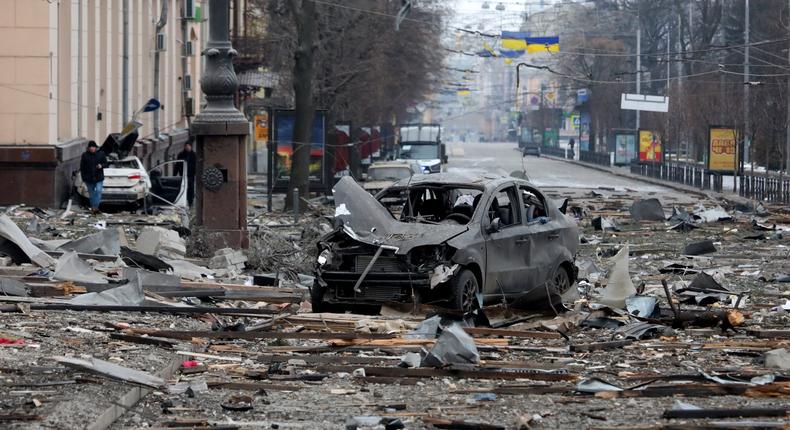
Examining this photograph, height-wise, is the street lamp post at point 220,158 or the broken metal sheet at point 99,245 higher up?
the street lamp post at point 220,158

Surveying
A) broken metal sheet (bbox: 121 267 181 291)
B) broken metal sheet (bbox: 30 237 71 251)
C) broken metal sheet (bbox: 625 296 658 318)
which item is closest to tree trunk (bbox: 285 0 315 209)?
broken metal sheet (bbox: 30 237 71 251)

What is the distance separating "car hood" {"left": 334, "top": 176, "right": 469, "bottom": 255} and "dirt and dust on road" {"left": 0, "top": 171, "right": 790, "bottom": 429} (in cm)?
70

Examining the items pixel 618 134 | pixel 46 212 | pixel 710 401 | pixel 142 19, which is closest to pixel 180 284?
pixel 710 401

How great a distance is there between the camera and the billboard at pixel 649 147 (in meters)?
72.0

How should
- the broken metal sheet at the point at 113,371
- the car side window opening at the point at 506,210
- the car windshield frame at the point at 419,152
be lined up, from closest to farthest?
the broken metal sheet at the point at 113,371 → the car side window opening at the point at 506,210 → the car windshield frame at the point at 419,152

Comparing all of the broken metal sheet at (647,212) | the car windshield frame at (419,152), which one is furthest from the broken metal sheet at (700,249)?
the car windshield frame at (419,152)

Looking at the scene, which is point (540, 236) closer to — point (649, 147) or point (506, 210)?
point (506, 210)

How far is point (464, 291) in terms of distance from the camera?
1353 centimetres

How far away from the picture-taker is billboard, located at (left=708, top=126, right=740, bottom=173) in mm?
50531

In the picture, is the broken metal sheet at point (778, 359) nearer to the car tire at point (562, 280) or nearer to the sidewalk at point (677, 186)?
the car tire at point (562, 280)

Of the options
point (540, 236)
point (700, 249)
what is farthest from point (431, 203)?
point (700, 249)

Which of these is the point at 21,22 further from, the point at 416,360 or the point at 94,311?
the point at 416,360

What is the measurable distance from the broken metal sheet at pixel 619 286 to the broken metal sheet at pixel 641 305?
0.16m

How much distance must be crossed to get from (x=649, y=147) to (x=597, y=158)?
72.4 ft
